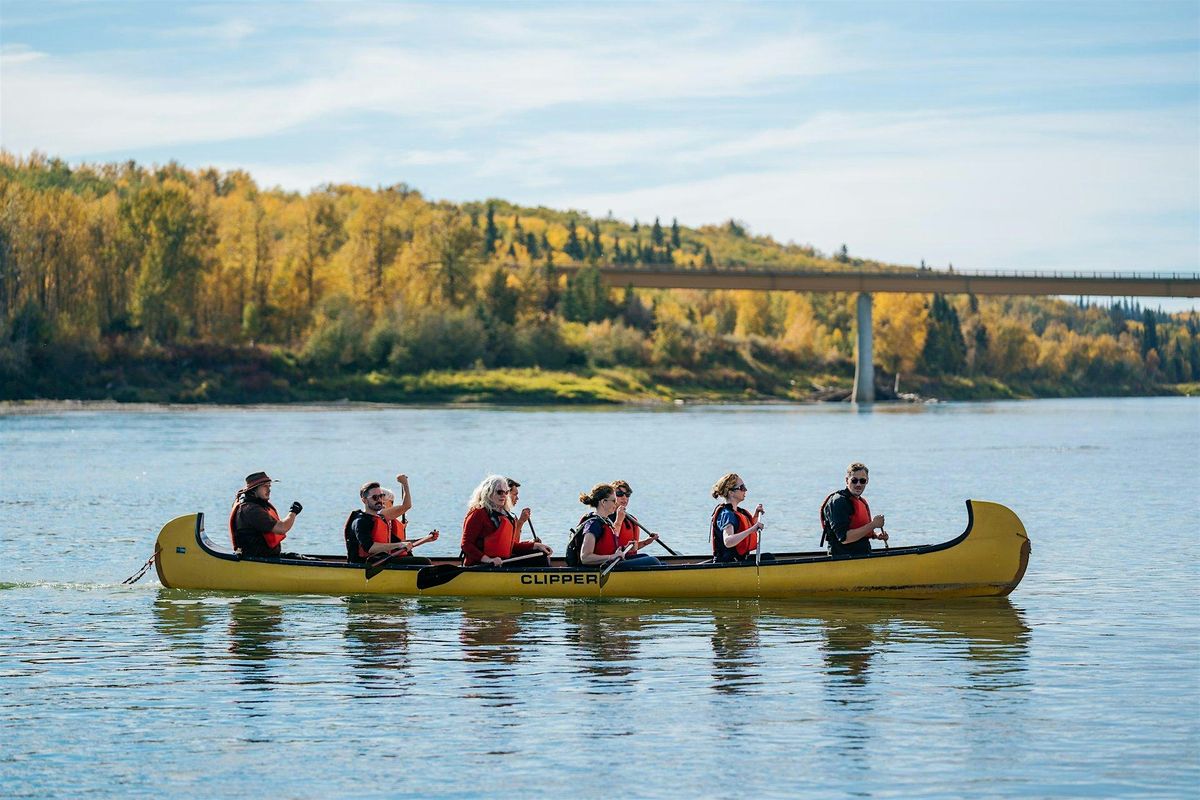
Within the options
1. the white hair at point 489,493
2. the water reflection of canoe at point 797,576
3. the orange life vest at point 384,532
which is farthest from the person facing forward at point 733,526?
the orange life vest at point 384,532

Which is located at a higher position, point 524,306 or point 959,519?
point 524,306

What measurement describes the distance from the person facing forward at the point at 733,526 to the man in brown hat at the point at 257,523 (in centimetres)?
601

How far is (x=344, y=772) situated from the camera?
45.3 ft

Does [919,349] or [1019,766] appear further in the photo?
[919,349]

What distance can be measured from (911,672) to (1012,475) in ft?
119

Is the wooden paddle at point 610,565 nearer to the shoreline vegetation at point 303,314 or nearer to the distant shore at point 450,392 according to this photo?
the distant shore at point 450,392

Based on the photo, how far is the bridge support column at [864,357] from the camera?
14300 centimetres

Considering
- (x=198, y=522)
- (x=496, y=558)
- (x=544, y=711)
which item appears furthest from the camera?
(x=198, y=522)

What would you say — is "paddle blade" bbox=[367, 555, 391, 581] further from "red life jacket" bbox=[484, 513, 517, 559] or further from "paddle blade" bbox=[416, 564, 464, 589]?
"red life jacket" bbox=[484, 513, 517, 559]

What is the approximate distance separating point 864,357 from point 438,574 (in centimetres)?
12622

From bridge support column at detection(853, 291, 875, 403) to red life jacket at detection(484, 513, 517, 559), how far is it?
A: 119198 millimetres

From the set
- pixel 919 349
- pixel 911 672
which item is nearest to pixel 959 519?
pixel 911 672

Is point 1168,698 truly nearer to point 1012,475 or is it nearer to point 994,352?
point 1012,475

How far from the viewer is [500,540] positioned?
22.7 metres
